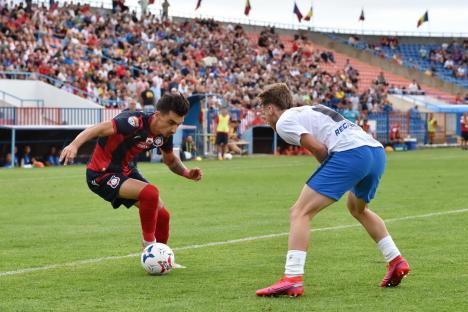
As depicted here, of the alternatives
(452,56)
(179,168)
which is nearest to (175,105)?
(179,168)

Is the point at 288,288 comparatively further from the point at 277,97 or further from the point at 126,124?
the point at 126,124

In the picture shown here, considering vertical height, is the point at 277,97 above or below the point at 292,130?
above

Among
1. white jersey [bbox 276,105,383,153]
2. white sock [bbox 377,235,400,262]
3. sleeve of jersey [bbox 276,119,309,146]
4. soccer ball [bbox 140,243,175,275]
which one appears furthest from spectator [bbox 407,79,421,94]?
sleeve of jersey [bbox 276,119,309,146]

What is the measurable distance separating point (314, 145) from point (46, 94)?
2796cm

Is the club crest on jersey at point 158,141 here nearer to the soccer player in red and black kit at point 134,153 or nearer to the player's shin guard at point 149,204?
the soccer player in red and black kit at point 134,153

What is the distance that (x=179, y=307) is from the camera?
7066 millimetres

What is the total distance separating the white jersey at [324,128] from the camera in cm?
758

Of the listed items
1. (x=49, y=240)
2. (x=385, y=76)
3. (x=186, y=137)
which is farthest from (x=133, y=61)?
(x=49, y=240)

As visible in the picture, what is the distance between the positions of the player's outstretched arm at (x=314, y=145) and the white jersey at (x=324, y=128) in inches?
1.5

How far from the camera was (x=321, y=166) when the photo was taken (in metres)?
7.68

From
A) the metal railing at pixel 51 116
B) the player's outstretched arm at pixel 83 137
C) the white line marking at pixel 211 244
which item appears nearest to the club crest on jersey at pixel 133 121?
the player's outstretched arm at pixel 83 137

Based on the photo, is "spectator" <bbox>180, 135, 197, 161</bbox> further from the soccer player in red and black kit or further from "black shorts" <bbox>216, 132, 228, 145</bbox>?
the soccer player in red and black kit

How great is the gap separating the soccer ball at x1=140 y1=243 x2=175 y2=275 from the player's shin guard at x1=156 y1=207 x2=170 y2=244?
628 millimetres

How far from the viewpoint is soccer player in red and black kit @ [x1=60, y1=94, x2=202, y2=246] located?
29.4 feet
